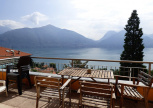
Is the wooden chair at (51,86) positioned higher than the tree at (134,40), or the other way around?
the tree at (134,40)

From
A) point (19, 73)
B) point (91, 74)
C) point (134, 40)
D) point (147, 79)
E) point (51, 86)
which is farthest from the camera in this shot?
point (134, 40)

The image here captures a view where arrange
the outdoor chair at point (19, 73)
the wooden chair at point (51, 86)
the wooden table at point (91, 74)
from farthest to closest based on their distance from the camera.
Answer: the outdoor chair at point (19, 73), the wooden table at point (91, 74), the wooden chair at point (51, 86)

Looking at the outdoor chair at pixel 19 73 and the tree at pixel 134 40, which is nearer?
the outdoor chair at pixel 19 73

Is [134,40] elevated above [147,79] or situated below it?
above

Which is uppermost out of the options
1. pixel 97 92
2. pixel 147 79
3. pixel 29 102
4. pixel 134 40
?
pixel 134 40

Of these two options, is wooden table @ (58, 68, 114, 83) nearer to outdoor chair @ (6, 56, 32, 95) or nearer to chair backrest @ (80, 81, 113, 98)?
chair backrest @ (80, 81, 113, 98)

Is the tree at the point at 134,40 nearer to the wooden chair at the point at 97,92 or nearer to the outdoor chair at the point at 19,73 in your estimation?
the outdoor chair at the point at 19,73

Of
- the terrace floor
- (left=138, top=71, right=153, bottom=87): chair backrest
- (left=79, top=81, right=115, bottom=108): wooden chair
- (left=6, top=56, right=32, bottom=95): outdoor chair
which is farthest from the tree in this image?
(left=79, top=81, right=115, bottom=108): wooden chair

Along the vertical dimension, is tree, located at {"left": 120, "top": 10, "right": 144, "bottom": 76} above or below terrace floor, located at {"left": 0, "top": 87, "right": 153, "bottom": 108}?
above

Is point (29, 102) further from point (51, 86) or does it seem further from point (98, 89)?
point (98, 89)

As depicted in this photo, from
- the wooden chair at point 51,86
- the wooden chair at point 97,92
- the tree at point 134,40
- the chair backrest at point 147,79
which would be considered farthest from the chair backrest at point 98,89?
the tree at point 134,40

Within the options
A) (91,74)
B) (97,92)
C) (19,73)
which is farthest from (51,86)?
(19,73)

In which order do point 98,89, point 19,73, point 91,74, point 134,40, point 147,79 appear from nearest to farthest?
point 98,89 < point 147,79 < point 91,74 < point 19,73 < point 134,40

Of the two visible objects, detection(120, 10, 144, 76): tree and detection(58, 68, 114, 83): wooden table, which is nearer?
detection(58, 68, 114, 83): wooden table
